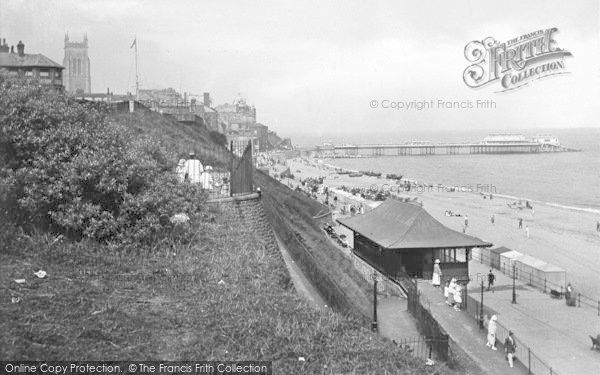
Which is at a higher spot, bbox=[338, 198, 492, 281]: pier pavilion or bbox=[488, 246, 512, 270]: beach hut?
bbox=[338, 198, 492, 281]: pier pavilion

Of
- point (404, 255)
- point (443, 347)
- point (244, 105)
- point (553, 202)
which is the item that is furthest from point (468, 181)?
point (244, 105)

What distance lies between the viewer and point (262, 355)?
7.96 meters

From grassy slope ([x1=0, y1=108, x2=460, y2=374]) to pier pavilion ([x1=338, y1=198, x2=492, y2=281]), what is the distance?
7.00 meters

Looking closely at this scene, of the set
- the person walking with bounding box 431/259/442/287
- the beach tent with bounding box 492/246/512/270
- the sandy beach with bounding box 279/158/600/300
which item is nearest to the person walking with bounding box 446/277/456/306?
the person walking with bounding box 431/259/442/287

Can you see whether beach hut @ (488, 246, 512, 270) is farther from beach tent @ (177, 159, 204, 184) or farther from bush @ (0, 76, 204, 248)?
bush @ (0, 76, 204, 248)

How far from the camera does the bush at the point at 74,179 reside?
10.9 metres

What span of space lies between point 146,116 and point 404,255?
1613cm

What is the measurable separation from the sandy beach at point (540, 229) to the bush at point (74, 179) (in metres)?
18.4

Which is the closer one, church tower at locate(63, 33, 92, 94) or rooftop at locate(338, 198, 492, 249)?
rooftop at locate(338, 198, 492, 249)

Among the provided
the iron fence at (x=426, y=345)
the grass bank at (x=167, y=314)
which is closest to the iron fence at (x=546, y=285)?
the iron fence at (x=426, y=345)

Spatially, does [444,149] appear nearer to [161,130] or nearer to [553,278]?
[161,130]

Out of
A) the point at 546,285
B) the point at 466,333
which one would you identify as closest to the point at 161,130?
the point at 466,333

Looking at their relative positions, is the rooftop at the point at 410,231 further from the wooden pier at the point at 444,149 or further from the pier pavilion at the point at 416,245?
the wooden pier at the point at 444,149

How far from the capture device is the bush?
35.7 ft
